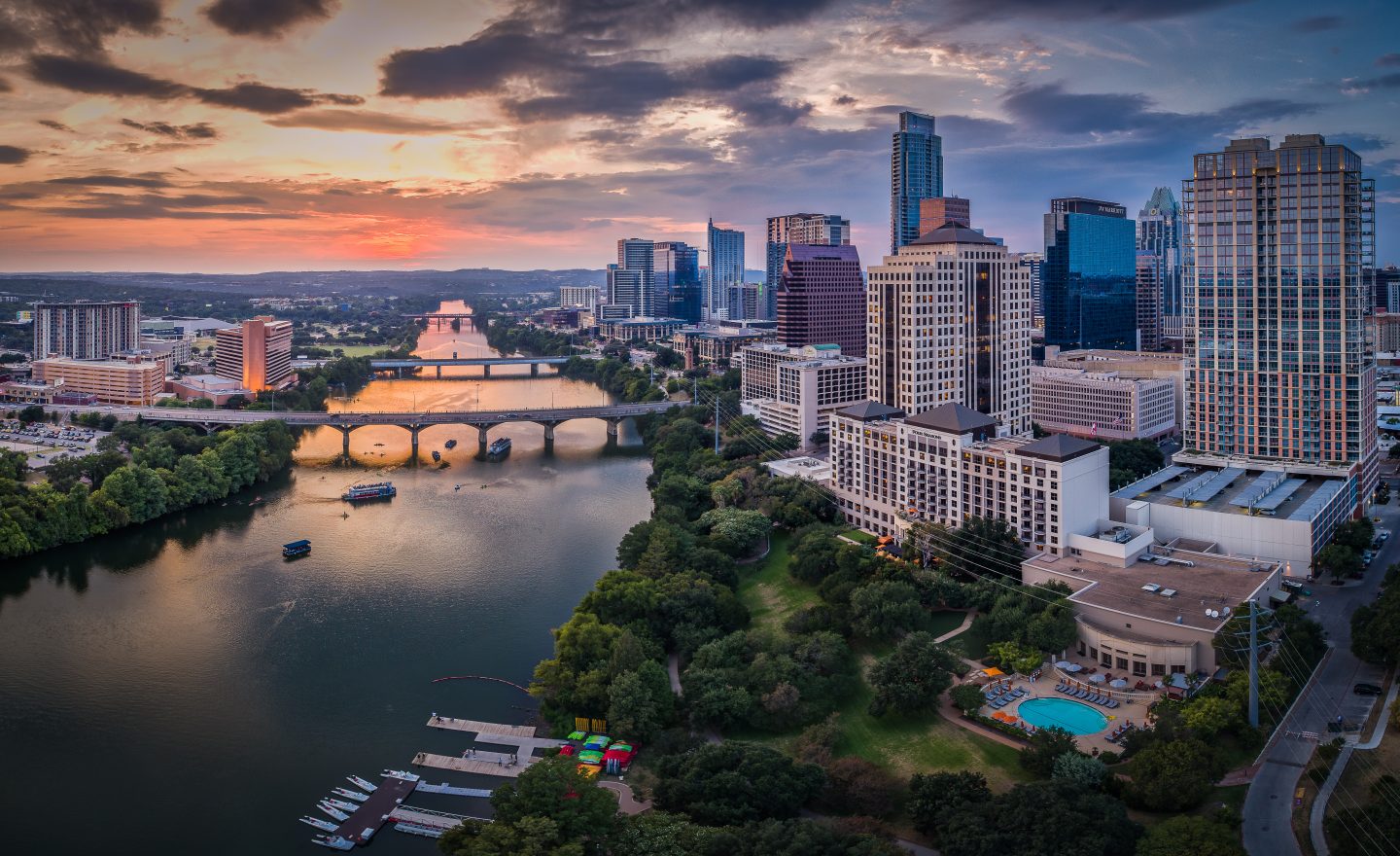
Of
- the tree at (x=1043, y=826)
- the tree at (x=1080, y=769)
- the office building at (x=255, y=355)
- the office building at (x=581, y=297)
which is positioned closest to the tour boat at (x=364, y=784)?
the tree at (x=1043, y=826)

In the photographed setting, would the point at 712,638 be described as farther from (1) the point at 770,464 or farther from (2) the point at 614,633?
(1) the point at 770,464

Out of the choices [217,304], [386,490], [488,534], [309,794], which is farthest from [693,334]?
[217,304]

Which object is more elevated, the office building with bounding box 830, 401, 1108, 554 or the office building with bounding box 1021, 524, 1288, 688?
the office building with bounding box 830, 401, 1108, 554

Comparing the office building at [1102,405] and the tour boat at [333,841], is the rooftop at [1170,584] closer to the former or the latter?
the tour boat at [333,841]

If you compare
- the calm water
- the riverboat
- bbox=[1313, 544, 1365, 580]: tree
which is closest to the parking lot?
the calm water

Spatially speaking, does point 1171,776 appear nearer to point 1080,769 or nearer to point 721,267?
point 1080,769

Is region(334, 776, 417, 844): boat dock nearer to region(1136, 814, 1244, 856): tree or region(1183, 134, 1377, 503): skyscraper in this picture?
region(1136, 814, 1244, 856): tree
